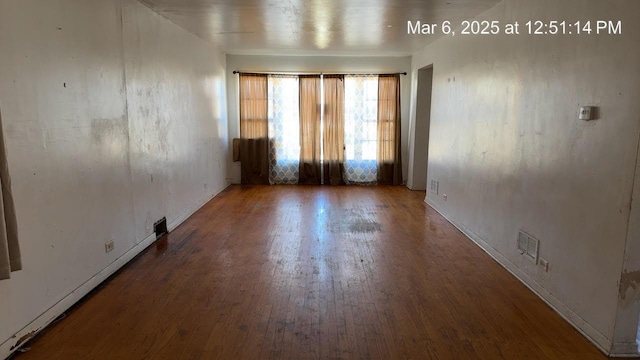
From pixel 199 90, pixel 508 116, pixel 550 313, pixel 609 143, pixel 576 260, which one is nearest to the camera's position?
Result: pixel 609 143

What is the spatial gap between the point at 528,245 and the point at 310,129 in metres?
5.35

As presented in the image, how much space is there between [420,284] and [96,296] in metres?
2.56

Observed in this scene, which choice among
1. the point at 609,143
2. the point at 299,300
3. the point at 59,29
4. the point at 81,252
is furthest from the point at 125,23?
the point at 609,143

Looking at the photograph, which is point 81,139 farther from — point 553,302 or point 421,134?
point 421,134

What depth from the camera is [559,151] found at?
281 centimetres

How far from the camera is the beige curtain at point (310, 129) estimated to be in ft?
26.0

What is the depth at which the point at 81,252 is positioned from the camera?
9.87ft

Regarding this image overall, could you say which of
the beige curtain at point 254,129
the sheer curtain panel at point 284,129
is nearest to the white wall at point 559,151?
the sheer curtain panel at point 284,129

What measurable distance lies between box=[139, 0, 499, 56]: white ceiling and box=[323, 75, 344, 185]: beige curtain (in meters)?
1.13

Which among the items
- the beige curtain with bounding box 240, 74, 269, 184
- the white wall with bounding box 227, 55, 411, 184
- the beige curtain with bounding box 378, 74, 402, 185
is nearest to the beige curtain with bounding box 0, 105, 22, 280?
the beige curtain with bounding box 240, 74, 269, 184

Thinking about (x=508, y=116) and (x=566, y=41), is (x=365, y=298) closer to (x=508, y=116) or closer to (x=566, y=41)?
(x=508, y=116)

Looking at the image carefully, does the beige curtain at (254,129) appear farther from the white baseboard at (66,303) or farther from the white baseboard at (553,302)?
the white baseboard at (553,302)

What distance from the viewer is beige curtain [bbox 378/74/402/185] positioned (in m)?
7.90

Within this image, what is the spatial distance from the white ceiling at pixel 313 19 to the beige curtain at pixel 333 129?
1127mm
